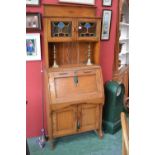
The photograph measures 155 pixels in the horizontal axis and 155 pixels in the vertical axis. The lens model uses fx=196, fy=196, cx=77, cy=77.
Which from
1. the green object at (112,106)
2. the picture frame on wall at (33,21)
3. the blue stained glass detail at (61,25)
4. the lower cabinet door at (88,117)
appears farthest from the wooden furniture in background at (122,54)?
the picture frame on wall at (33,21)

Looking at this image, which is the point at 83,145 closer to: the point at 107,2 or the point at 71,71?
the point at 71,71

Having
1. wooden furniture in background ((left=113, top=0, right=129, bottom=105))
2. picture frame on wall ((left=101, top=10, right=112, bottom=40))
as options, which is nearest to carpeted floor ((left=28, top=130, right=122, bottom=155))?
wooden furniture in background ((left=113, top=0, right=129, bottom=105))

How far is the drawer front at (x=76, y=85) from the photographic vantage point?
2521 mm

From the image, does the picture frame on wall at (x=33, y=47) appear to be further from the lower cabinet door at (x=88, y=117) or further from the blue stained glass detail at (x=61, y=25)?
the lower cabinet door at (x=88, y=117)

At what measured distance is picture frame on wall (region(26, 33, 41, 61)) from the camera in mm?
2559

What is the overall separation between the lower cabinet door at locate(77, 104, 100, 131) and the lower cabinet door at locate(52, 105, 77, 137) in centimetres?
9

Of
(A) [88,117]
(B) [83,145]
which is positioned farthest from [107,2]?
(B) [83,145]

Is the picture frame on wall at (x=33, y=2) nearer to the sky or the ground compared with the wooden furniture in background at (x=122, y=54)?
nearer to the sky

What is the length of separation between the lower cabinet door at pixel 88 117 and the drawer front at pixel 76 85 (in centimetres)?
16

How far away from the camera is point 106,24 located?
9.75 ft
